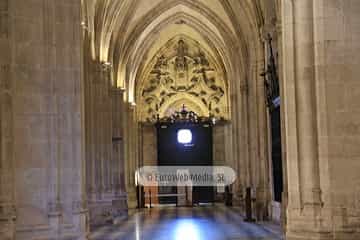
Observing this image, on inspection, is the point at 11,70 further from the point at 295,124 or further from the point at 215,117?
the point at 215,117

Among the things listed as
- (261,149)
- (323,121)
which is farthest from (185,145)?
(323,121)

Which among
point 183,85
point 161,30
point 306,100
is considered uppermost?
point 161,30

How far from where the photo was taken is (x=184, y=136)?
1588 inches

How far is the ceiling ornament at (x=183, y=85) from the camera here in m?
39.3

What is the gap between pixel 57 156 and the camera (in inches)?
463

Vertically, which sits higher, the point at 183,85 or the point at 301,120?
the point at 183,85

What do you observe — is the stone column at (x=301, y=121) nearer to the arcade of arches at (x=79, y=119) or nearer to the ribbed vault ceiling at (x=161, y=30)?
the arcade of arches at (x=79, y=119)

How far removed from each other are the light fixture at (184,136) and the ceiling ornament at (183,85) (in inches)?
50.6

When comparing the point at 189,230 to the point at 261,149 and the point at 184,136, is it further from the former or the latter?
the point at 184,136

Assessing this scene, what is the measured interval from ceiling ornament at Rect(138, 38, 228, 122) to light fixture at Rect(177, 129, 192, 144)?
1.28 m

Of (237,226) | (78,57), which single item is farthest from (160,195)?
(78,57)

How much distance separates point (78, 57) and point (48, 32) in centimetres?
72

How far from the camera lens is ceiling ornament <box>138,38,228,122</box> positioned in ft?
129

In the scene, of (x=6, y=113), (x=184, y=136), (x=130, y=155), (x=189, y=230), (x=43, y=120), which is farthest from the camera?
(x=184, y=136)
